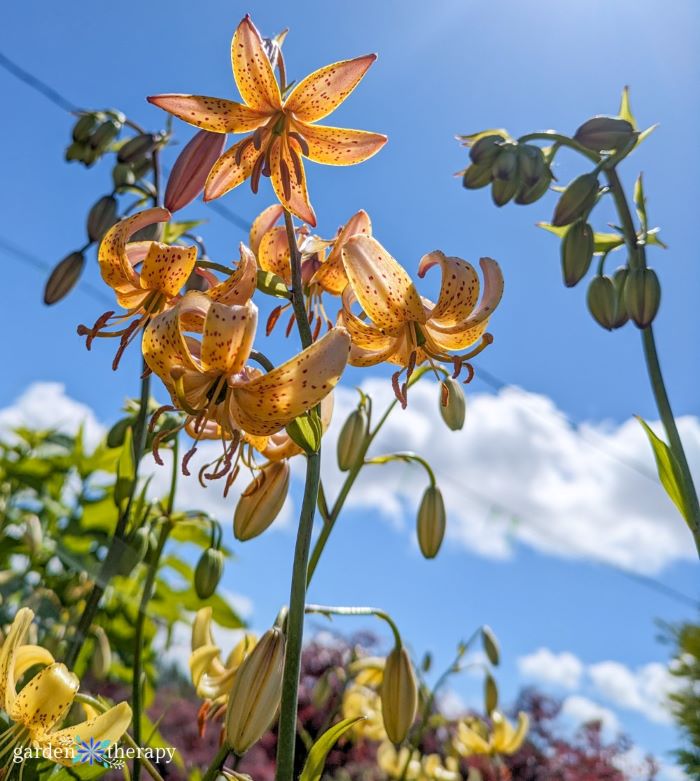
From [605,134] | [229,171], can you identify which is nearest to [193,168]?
[229,171]

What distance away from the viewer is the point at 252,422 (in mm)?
600

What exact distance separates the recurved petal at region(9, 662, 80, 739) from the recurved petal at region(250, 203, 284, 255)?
1.38 ft

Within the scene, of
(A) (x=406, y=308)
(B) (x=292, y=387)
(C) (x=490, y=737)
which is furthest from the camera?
(C) (x=490, y=737)

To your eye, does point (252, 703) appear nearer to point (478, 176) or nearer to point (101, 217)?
point (478, 176)

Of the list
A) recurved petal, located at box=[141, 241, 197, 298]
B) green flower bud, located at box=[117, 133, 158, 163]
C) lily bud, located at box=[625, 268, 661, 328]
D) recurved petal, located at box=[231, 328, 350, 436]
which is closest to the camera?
recurved petal, located at box=[231, 328, 350, 436]

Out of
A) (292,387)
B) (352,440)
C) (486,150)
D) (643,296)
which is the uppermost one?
(486,150)

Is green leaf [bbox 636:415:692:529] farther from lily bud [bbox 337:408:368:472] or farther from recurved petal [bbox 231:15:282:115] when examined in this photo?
recurved petal [bbox 231:15:282:115]

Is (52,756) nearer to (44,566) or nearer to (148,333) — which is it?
(148,333)

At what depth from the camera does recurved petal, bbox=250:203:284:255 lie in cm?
79

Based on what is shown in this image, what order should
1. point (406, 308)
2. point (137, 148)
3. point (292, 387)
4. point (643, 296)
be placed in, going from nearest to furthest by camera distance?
1. point (292, 387)
2. point (406, 308)
3. point (643, 296)
4. point (137, 148)

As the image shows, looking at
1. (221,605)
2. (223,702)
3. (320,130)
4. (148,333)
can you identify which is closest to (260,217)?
(320,130)

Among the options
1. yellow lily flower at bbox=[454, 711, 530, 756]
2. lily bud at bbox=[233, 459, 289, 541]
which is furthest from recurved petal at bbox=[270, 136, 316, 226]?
yellow lily flower at bbox=[454, 711, 530, 756]

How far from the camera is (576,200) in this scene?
898 millimetres

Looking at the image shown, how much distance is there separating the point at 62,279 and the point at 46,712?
2.27 feet
